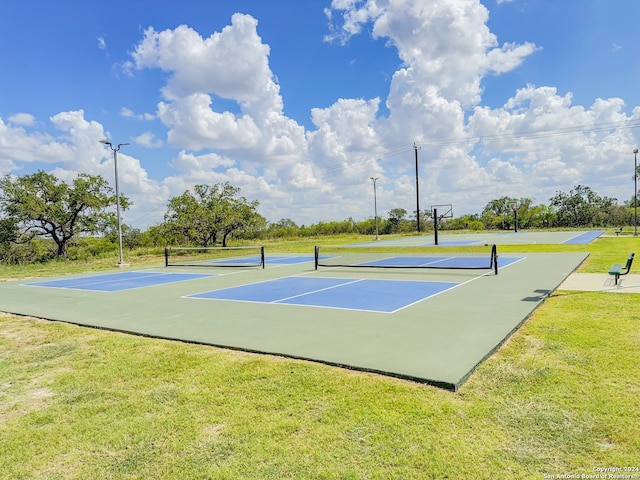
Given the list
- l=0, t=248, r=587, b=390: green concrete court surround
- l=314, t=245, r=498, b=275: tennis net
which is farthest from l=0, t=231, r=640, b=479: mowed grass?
l=314, t=245, r=498, b=275: tennis net

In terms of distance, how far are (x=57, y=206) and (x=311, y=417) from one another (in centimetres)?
2687

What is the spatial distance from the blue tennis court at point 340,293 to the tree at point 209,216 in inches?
699

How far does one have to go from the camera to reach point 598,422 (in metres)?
2.88

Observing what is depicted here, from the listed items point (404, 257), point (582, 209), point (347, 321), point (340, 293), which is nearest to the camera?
point (347, 321)

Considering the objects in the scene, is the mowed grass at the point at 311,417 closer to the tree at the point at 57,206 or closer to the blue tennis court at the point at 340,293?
the blue tennis court at the point at 340,293

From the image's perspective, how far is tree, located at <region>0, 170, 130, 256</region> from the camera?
23422mm

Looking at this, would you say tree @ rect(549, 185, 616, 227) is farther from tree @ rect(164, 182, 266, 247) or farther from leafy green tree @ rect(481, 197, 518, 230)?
tree @ rect(164, 182, 266, 247)

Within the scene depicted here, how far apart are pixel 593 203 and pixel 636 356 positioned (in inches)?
2238

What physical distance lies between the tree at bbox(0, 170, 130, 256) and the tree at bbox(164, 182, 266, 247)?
3526mm

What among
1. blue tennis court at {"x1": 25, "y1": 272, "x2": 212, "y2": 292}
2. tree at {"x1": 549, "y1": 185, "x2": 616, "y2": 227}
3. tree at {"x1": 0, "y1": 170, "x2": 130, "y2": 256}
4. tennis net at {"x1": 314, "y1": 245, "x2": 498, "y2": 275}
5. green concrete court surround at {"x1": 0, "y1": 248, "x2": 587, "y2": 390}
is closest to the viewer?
green concrete court surround at {"x1": 0, "y1": 248, "x2": 587, "y2": 390}

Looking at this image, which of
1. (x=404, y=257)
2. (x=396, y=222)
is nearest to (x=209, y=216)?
(x=404, y=257)

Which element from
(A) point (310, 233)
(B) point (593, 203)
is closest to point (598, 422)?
(A) point (310, 233)

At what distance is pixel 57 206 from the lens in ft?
80.5

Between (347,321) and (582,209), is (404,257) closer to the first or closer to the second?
(347,321)
